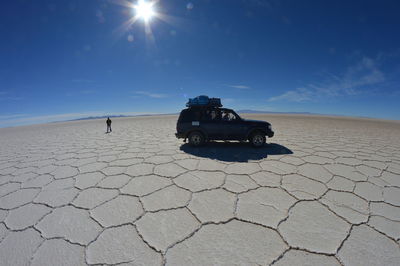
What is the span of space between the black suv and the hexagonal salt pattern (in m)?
2.06

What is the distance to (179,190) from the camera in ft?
10.3

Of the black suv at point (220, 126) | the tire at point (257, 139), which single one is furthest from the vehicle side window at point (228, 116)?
the tire at point (257, 139)

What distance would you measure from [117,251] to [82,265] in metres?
0.34

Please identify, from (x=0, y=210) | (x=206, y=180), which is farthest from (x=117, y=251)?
(x=0, y=210)

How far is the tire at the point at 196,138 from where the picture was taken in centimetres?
649

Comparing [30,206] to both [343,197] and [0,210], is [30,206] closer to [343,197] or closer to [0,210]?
[0,210]

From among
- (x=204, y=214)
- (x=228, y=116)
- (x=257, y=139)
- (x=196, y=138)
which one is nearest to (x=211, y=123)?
(x=228, y=116)

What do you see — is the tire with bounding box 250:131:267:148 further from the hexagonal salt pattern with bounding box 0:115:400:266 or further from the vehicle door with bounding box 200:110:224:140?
the hexagonal salt pattern with bounding box 0:115:400:266

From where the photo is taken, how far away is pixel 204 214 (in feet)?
7.97

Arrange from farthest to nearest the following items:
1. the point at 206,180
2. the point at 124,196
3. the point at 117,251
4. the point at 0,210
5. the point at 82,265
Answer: the point at 206,180
the point at 124,196
the point at 0,210
the point at 117,251
the point at 82,265

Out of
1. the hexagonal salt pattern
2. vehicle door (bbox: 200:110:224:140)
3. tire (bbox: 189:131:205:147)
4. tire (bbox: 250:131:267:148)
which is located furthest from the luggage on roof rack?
the hexagonal salt pattern

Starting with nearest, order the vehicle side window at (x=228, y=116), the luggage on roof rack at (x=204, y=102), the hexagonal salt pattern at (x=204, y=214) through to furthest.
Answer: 1. the hexagonal salt pattern at (x=204, y=214)
2. the luggage on roof rack at (x=204, y=102)
3. the vehicle side window at (x=228, y=116)

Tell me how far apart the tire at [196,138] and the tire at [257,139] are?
206cm

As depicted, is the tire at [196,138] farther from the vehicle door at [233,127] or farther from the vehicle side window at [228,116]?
the vehicle side window at [228,116]
